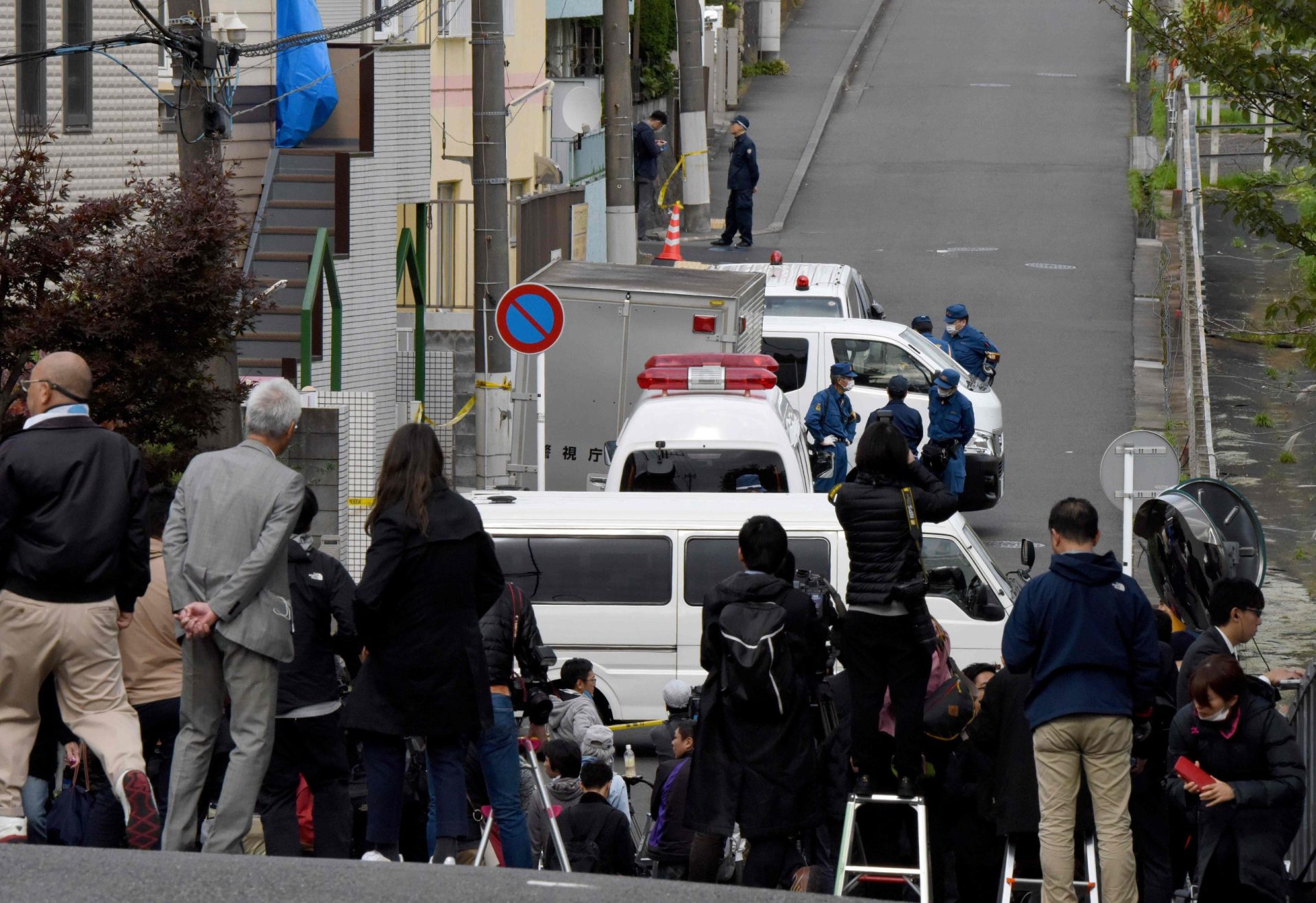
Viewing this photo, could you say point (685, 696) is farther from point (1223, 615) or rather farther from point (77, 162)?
point (77, 162)

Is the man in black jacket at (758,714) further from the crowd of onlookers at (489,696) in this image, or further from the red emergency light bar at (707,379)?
the red emergency light bar at (707,379)

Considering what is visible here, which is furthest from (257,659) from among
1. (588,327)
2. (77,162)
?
(77,162)

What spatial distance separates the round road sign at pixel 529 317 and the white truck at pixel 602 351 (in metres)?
1.35

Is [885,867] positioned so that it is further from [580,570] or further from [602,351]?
[602,351]

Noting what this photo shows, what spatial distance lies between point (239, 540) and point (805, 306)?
14.9m

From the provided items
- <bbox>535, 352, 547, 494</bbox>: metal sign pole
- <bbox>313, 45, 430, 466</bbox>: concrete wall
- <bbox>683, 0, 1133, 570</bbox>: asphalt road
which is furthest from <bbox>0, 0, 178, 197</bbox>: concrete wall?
<bbox>683, 0, 1133, 570</bbox>: asphalt road

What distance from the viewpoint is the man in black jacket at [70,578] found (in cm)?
689

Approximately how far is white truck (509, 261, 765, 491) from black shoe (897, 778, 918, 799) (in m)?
9.06

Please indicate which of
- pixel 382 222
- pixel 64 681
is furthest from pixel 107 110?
pixel 64 681

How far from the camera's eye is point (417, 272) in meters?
A: 21.0

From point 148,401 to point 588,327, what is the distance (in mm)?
5347

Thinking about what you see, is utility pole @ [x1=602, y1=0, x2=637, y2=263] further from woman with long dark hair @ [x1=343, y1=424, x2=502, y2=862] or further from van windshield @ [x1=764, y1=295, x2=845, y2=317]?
woman with long dark hair @ [x1=343, y1=424, x2=502, y2=862]

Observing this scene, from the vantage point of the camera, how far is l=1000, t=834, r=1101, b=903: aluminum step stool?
24.6ft

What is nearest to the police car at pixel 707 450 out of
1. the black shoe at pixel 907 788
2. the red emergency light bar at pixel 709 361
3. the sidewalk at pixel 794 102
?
the red emergency light bar at pixel 709 361
